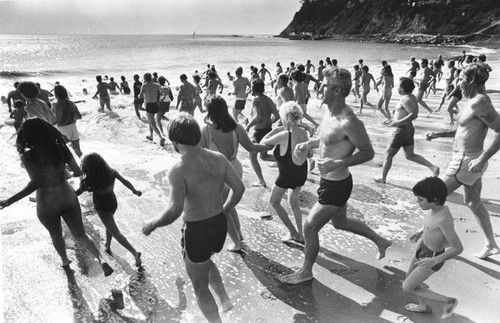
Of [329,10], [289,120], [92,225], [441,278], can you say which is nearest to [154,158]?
[92,225]

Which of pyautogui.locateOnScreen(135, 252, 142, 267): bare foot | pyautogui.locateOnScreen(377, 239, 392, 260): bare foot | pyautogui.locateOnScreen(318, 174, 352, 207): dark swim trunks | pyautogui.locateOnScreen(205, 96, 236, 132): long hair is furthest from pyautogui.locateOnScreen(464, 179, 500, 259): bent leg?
pyautogui.locateOnScreen(135, 252, 142, 267): bare foot

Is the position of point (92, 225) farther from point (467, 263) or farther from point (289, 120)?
point (467, 263)

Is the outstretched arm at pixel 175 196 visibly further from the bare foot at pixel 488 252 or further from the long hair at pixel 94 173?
the bare foot at pixel 488 252

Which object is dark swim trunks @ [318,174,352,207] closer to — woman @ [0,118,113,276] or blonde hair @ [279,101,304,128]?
blonde hair @ [279,101,304,128]

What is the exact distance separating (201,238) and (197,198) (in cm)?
30

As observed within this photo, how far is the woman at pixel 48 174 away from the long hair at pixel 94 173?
0.10 metres

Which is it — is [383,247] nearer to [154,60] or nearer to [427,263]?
[427,263]

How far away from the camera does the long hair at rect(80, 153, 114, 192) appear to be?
3.79 metres

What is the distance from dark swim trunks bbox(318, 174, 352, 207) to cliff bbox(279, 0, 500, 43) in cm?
9171

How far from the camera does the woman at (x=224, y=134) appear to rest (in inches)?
153

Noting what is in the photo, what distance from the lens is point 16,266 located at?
4.34m

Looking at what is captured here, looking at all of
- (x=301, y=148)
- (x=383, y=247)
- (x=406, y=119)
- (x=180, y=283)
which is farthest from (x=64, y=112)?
(x=406, y=119)

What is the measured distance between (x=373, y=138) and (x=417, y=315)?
22.6 ft

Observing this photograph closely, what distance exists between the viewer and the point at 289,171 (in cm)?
422
